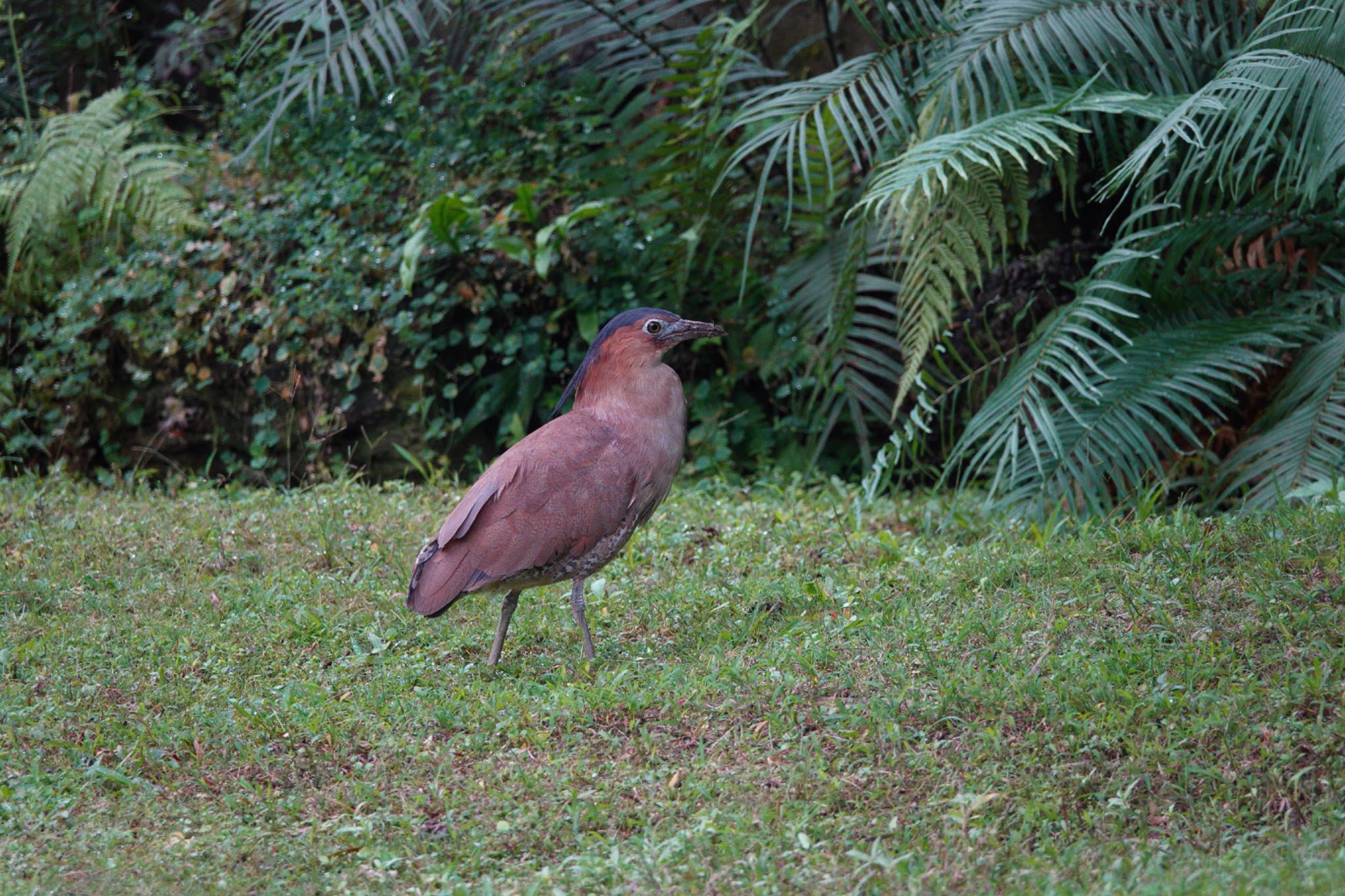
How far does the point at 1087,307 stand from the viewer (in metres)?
6.21

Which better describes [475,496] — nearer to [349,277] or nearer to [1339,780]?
[1339,780]

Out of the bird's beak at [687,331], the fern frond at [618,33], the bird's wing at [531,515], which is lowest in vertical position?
the bird's wing at [531,515]

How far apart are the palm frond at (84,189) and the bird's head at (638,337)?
439 cm

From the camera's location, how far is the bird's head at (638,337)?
16.5ft

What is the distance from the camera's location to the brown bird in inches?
183

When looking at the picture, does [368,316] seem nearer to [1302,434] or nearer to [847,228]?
[847,228]

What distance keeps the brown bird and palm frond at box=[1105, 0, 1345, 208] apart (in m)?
2.02

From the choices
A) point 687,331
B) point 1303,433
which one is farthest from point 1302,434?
point 687,331

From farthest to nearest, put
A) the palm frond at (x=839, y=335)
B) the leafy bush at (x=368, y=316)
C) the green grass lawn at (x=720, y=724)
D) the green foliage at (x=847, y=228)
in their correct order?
the leafy bush at (x=368, y=316) < the palm frond at (x=839, y=335) < the green foliage at (x=847, y=228) < the green grass lawn at (x=720, y=724)

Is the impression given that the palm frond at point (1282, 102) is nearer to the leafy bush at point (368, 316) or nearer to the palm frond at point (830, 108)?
the palm frond at point (830, 108)

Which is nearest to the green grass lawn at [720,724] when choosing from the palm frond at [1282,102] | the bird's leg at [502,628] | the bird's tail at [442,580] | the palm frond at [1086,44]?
the bird's leg at [502,628]

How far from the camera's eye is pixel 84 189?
848cm

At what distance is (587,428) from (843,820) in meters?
1.96

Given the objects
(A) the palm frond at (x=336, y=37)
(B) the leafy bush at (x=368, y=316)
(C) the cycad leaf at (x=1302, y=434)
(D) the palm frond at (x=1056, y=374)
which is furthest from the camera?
(B) the leafy bush at (x=368, y=316)
